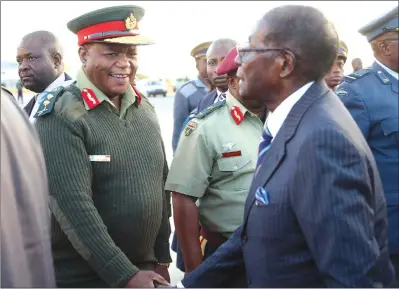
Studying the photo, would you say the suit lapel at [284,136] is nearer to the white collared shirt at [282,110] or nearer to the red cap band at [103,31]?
the white collared shirt at [282,110]

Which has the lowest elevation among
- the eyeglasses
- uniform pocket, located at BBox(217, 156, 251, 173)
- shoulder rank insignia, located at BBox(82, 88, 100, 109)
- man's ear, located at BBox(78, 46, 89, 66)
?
uniform pocket, located at BBox(217, 156, 251, 173)

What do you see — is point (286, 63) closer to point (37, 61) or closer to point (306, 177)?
point (306, 177)

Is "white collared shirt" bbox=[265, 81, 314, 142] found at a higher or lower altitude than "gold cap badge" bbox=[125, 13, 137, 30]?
lower

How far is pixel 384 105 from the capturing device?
115 inches

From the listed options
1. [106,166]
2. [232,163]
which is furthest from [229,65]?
[106,166]

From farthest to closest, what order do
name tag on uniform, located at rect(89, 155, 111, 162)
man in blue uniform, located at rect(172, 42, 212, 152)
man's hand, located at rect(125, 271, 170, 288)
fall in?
man in blue uniform, located at rect(172, 42, 212, 152) → name tag on uniform, located at rect(89, 155, 111, 162) → man's hand, located at rect(125, 271, 170, 288)

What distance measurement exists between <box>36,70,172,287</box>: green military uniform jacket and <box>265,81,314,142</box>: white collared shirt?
2.89ft

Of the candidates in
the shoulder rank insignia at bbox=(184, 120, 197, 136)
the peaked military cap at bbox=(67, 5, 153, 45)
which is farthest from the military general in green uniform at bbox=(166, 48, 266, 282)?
the peaked military cap at bbox=(67, 5, 153, 45)

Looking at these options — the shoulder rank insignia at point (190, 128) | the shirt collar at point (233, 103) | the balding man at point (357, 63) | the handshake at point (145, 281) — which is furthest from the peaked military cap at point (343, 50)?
the balding man at point (357, 63)

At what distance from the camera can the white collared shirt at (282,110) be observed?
1.85 meters

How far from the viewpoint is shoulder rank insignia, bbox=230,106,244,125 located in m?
2.94

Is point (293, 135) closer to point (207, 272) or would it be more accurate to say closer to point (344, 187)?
point (344, 187)

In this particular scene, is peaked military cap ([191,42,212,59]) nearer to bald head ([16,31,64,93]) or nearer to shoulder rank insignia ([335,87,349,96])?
bald head ([16,31,64,93])

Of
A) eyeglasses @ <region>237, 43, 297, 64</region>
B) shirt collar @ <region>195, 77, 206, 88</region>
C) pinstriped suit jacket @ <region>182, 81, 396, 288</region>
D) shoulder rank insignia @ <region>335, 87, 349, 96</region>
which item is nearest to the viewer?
pinstriped suit jacket @ <region>182, 81, 396, 288</region>
